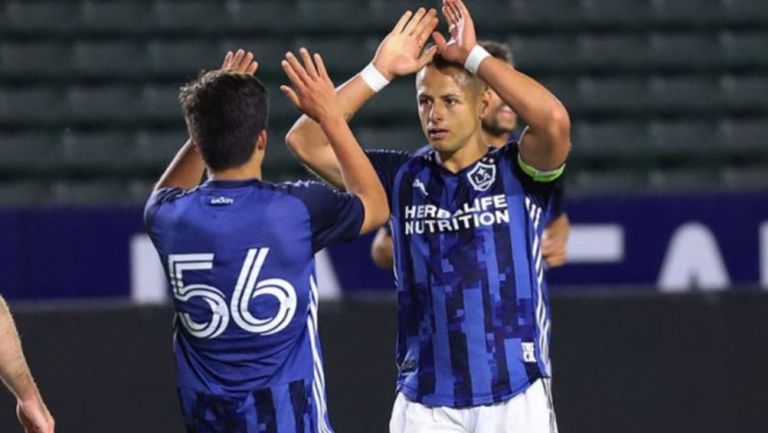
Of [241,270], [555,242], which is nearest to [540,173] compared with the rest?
[241,270]

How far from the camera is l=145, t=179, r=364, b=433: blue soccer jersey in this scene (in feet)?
12.2

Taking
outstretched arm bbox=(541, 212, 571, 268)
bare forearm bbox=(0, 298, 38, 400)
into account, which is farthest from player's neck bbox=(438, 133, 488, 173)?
bare forearm bbox=(0, 298, 38, 400)

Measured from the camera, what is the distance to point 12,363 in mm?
3951

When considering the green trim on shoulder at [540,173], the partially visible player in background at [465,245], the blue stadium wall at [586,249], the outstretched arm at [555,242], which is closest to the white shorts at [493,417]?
the partially visible player in background at [465,245]

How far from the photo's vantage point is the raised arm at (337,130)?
385 centimetres

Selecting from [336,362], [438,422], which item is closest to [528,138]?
[438,422]

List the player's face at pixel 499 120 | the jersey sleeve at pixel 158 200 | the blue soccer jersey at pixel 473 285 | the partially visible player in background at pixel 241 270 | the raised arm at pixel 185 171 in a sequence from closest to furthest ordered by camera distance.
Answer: the partially visible player in background at pixel 241 270 < the jersey sleeve at pixel 158 200 < the raised arm at pixel 185 171 < the blue soccer jersey at pixel 473 285 < the player's face at pixel 499 120

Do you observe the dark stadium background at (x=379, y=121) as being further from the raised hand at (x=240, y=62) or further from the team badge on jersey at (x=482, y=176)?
the raised hand at (x=240, y=62)

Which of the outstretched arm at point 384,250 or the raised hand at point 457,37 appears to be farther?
the outstretched arm at point 384,250

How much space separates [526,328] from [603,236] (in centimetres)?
340

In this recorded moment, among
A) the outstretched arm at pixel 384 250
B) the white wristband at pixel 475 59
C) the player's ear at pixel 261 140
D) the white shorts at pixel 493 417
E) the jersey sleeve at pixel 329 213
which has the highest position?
the white wristband at pixel 475 59

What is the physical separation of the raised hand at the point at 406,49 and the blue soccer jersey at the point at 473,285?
1.15 feet

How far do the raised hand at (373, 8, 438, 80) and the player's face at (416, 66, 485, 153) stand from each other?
3.1 inches

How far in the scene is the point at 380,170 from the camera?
4555 mm
